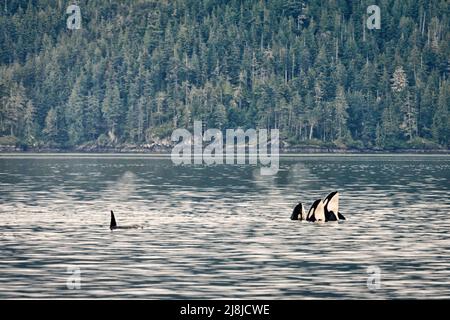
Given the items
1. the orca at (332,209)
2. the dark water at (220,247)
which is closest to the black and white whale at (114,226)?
the dark water at (220,247)

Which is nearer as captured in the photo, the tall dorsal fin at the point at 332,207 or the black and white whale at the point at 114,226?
the black and white whale at the point at 114,226

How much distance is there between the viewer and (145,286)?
40.8 meters

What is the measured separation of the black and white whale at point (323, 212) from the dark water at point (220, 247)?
4.40 ft

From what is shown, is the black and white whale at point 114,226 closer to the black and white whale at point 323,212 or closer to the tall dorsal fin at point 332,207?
the black and white whale at point 323,212

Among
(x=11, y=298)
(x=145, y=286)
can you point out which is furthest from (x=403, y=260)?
(x=11, y=298)

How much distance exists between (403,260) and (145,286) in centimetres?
1285

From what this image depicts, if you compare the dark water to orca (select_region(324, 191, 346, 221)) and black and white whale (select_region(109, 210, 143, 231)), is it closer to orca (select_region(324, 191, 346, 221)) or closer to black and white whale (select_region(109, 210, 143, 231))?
black and white whale (select_region(109, 210, 143, 231))

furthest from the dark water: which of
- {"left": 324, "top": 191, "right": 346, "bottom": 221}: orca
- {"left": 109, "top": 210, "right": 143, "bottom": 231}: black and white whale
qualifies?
{"left": 324, "top": 191, "right": 346, "bottom": 221}: orca

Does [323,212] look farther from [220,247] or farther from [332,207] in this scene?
[220,247]

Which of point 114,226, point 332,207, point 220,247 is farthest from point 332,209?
point 220,247

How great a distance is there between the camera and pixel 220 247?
5362cm

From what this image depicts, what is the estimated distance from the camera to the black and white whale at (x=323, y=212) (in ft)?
225
